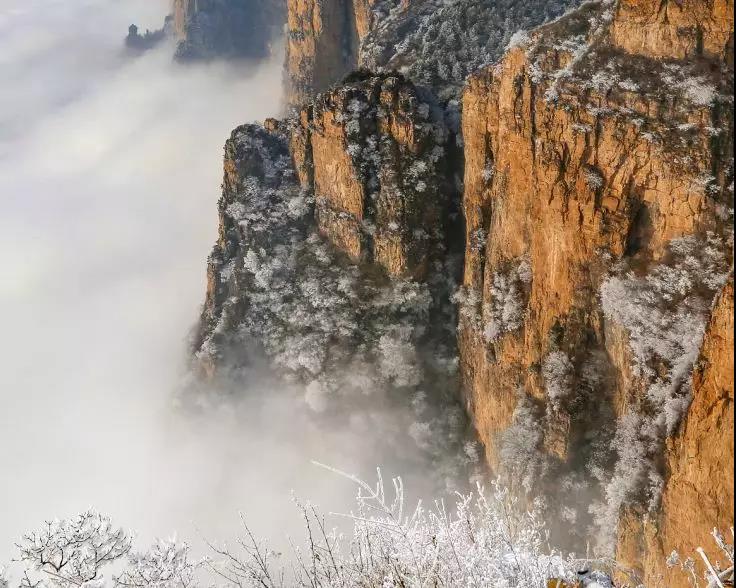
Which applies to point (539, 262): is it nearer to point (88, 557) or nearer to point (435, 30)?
point (88, 557)

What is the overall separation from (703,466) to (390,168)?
33080 millimetres

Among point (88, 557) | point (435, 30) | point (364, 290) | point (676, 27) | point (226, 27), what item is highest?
point (226, 27)

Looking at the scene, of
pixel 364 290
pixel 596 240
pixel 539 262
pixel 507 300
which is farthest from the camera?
pixel 364 290

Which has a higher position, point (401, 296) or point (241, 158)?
point (241, 158)

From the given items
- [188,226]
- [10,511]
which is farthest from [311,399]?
[188,226]

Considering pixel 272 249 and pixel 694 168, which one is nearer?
pixel 694 168

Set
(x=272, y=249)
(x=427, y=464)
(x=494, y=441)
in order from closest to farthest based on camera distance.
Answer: (x=494, y=441)
(x=427, y=464)
(x=272, y=249)

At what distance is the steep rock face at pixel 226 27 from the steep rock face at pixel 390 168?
10663 centimetres

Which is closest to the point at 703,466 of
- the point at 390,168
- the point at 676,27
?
the point at 676,27

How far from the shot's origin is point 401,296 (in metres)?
44.9

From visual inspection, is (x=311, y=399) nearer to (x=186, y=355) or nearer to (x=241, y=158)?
(x=186, y=355)

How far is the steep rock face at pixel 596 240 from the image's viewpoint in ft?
77.0

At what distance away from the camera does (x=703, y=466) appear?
16.3 metres

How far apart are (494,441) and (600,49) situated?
2452cm
